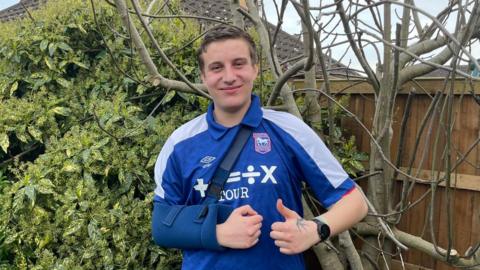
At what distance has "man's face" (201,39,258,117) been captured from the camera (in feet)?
6.13

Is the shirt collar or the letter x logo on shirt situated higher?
the shirt collar

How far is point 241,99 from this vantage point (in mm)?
1881

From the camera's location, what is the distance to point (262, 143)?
1910 mm

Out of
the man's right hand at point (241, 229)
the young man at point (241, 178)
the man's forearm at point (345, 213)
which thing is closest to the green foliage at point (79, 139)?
the young man at point (241, 178)

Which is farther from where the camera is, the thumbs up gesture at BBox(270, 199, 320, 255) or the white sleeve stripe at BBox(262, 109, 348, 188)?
the white sleeve stripe at BBox(262, 109, 348, 188)

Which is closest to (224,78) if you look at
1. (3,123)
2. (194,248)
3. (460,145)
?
(194,248)

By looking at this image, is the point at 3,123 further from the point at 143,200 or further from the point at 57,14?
the point at 143,200


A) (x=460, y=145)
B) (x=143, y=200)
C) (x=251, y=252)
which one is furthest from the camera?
(x=143, y=200)

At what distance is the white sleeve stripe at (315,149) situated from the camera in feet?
6.17

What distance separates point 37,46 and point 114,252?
201cm

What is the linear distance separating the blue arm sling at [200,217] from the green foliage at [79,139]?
4.37ft

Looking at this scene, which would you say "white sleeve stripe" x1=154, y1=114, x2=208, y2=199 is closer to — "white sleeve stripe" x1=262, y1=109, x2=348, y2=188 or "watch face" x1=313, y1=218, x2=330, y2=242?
"white sleeve stripe" x1=262, y1=109, x2=348, y2=188

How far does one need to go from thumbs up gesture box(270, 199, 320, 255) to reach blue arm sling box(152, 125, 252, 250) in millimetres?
218

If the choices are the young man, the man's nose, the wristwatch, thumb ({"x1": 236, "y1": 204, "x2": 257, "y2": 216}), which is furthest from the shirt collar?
the wristwatch
